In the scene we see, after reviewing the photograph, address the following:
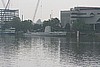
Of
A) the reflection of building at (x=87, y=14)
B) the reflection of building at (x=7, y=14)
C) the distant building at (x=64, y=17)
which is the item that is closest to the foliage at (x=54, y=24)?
the distant building at (x=64, y=17)

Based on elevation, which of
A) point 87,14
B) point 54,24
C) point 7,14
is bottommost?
point 54,24

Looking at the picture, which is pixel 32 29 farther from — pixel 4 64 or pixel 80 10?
pixel 4 64

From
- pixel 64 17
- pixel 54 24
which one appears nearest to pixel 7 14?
pixel 64 17

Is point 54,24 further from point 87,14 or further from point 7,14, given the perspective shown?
point 7,14

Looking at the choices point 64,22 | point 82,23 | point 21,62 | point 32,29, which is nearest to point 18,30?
point 32,29

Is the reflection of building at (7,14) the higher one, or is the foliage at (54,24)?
the reflection of building at (7,14)

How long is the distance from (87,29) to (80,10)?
967cm

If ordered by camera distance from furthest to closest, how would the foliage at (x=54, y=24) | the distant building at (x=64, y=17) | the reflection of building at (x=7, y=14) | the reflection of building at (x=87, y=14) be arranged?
the reflection of building at (x=7, y=14) → the distant building at (x=64, y=17) → the foliage at (x=54, y=24) → the reflection of building at (x=87, y=14)

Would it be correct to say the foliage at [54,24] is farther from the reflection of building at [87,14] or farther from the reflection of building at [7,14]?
the reflection of building at [7,14]

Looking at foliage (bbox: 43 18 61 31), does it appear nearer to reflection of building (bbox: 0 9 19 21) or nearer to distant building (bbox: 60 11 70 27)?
distant building (bbox: 60 11 70 27)

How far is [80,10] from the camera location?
260 feet

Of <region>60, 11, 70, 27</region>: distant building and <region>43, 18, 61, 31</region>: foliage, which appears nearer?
<region>43, 18, 61, 31</region>: foliage

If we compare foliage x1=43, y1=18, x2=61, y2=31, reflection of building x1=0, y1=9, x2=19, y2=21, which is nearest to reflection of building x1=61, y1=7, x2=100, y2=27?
foliage x1=43, y1=18, x2=61, y2=31

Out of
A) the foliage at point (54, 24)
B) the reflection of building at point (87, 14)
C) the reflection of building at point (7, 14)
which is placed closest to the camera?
the reflection of building at point (87, 14)
